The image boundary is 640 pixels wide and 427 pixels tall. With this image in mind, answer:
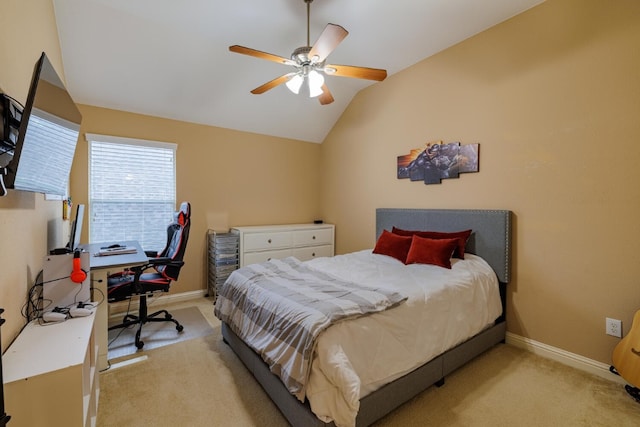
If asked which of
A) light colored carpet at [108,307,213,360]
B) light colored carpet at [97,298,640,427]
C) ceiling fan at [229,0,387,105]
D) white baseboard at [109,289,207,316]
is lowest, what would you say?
light colored carpet at [97,298,640,427]

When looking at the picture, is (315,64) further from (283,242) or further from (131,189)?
(131,189)

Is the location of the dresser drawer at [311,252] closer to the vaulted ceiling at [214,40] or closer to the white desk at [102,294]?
the vaulted ceiling at [214,40]

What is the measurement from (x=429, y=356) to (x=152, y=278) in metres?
2.55

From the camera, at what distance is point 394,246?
3.03 metres

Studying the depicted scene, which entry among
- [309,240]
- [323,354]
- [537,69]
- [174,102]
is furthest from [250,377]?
[537,69]

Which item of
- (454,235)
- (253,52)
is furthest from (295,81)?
(454,235)

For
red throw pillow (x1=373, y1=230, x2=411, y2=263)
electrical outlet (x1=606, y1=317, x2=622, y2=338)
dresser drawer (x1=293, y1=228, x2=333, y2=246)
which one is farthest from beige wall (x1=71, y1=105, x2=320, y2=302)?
electrical outlet (x1=606, y1=317, x2=622, y2=338)

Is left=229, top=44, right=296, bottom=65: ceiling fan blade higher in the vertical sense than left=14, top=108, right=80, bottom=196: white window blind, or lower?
higher

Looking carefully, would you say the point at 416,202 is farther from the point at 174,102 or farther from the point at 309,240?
the point at 174,102

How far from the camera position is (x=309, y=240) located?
4410mm

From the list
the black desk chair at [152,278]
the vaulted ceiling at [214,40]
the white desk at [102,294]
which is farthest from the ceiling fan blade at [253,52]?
the white desk at [102,294]

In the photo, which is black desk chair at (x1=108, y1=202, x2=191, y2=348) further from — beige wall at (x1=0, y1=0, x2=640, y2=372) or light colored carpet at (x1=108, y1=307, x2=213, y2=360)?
beige wall at (x1=0, y1=0, x2=640, y2=372)

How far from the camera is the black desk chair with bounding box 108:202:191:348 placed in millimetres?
2521

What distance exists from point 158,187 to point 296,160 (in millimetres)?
2106
